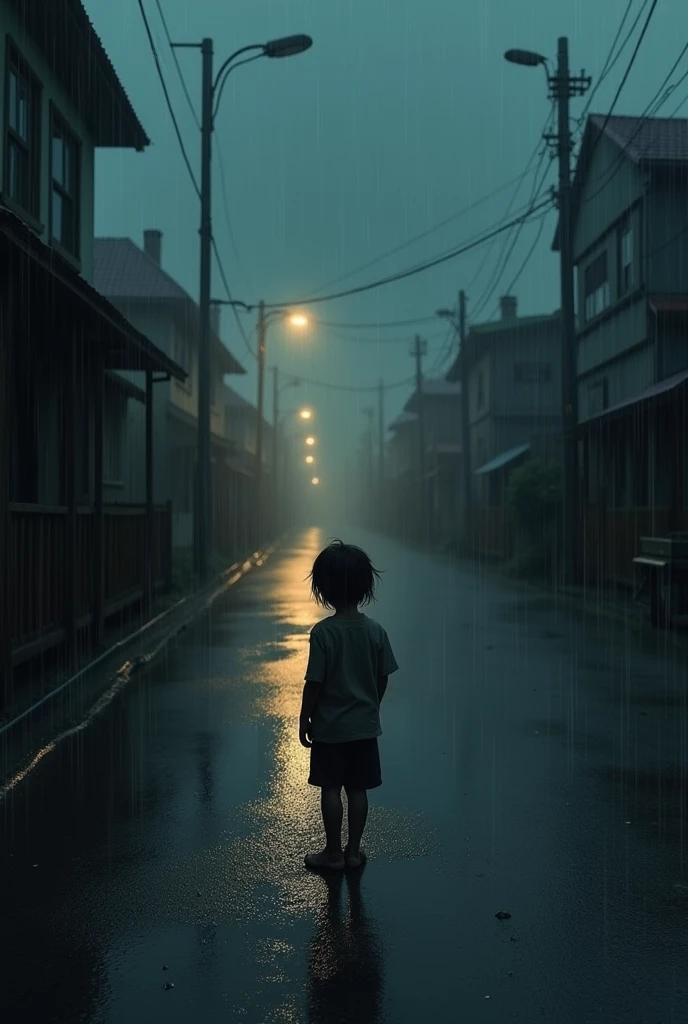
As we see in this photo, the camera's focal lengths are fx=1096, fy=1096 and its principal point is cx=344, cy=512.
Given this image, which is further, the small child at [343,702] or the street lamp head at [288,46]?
the street lamp head at [288,46]

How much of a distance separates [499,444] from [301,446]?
102 meters

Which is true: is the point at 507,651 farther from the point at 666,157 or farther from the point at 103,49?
the point at 666,157

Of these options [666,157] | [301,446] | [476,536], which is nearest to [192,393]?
[476,536]

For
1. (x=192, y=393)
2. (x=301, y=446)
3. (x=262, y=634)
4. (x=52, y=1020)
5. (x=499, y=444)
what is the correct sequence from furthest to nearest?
(x=301, y=446) < (x=499, y=444) < (x=192, y=393) < (x=262, y=634) < (x=52, y=1020)

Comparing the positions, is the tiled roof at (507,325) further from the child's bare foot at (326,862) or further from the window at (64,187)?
the child's bare foot at (326,862)

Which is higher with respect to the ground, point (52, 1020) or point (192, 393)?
point (192, 393)

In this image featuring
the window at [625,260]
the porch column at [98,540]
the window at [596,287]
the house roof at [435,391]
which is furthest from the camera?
the house roof at [435,391]

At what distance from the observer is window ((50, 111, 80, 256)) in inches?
571

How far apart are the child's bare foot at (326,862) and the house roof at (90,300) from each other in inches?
172

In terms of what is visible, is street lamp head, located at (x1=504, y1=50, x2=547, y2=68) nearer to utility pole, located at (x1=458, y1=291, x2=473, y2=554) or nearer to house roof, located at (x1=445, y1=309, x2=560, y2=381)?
utility pole, located at (x1=458, y1=291, x2=473, y2=554)

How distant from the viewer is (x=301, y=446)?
141 meters

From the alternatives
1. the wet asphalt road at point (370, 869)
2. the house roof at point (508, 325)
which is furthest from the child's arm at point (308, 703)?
the house roof at point (508, 325)

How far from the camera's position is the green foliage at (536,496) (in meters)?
24.9

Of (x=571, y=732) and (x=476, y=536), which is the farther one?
(x=476, y=536)
